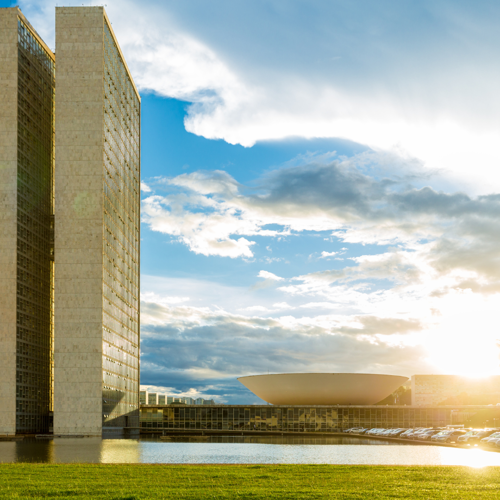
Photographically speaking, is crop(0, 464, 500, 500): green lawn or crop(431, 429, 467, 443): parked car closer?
crop(0, 464, 500, 500): green lawn

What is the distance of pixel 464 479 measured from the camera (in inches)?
676

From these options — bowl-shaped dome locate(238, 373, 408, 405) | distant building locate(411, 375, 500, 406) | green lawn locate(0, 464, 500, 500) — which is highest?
green lawn locate(0, 464, 500, 500)

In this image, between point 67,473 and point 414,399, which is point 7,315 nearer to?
point 67,473

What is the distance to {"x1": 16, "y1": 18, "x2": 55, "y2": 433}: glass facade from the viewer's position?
75562mm

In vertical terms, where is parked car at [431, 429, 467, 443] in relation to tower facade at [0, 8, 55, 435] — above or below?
below

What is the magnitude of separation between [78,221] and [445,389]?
114 meters

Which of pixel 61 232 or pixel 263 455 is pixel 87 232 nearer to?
pixel 61 232

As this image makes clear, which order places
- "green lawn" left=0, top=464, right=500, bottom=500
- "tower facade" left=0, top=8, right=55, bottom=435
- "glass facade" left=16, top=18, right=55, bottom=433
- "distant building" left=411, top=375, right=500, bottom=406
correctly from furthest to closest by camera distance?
"distant building" left=411, top=375, right=500, bottom=406, "glass facade" left=16, top=18, right=55, bottom=433, "tower facade" left=0, top=8, right=55, bottom=435, "green lawn" left=0, top=464, right=500, bottom=500

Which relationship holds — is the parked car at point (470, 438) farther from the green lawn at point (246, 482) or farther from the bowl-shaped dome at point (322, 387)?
the bowl-shaped dome at point (322, 387)

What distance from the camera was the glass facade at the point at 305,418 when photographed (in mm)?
96812

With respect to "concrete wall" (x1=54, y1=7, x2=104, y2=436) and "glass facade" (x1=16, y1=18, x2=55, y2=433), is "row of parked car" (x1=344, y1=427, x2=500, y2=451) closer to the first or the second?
"concrete wall" (x1=54, y1=7, x2=104, y2=436)

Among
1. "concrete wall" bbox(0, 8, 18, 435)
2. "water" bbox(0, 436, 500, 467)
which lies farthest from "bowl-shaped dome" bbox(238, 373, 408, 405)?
"water" bbox(0, 436, 500, 467)

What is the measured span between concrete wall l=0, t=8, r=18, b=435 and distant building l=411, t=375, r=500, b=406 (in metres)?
105

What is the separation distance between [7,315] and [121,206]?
25463mm
